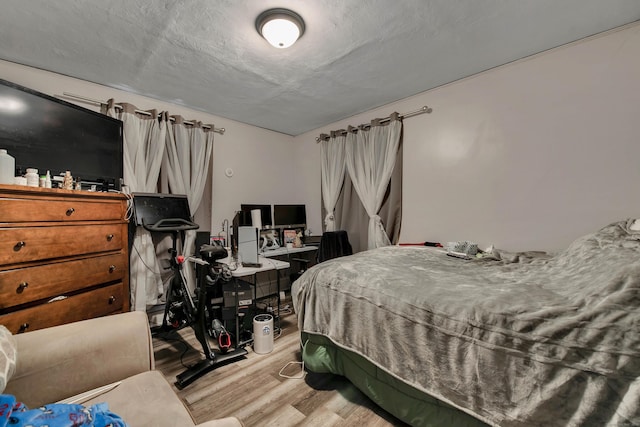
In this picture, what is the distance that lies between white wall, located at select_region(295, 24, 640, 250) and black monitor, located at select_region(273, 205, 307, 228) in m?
1.64

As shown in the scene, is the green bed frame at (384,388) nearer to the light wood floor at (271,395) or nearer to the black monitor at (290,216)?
the light wood floor at (271,395)

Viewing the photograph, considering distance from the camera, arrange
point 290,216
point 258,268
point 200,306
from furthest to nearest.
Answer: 1. point 290,216
2. point 258,268
3. point 200,306

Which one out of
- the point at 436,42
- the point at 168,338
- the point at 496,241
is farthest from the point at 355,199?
the point at 168,338

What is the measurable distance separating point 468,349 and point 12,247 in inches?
94.1

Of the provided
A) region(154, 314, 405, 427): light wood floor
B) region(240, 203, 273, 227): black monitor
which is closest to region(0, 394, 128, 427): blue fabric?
region(154, 314, 405, 427): light wood floor

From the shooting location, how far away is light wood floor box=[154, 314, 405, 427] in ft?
4.72

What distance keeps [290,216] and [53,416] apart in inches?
129

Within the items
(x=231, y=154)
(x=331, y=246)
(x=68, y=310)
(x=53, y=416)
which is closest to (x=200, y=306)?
(x=68, y=310)

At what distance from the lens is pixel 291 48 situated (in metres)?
2.03

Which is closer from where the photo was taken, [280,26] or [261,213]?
[280,26]

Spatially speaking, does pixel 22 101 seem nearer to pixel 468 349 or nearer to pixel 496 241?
pixel 468 349

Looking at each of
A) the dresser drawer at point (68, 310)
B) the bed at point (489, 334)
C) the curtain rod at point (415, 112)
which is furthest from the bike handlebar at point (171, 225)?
the curtain rod at point (415, 112)

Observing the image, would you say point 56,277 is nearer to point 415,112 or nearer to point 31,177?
point 31,177

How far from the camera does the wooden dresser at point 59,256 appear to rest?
1394 millimetres
